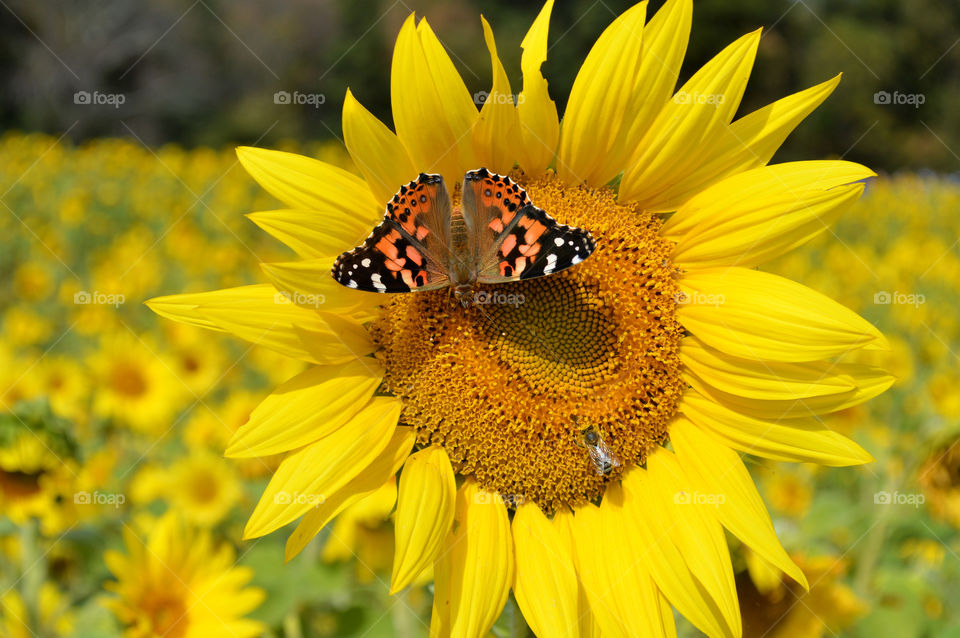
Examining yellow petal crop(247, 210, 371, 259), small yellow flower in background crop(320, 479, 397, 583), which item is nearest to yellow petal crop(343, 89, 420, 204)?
yellow petal crop(247, 210, 371, 259)

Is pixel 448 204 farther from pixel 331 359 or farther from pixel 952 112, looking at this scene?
pixel 952 112

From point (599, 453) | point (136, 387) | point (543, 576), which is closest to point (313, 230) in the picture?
point (599, 453)

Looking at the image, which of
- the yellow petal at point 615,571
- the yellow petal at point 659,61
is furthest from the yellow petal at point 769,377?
the yellow petal at point 659,61

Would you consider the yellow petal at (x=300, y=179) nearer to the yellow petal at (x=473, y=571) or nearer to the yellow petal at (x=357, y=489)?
the yellow petal at (x=357, y=489)

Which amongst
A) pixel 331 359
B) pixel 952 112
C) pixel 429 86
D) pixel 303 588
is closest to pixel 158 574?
pixel 303 588

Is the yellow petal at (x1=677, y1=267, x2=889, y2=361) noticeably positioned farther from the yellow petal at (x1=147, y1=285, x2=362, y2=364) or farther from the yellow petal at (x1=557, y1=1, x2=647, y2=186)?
the yellow petal at (x1=147, y1=285, x2=362, y2=364)

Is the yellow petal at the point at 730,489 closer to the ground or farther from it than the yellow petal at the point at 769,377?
closer to the ground

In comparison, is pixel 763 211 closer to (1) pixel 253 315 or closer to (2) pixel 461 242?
(2) pixel 461 242
